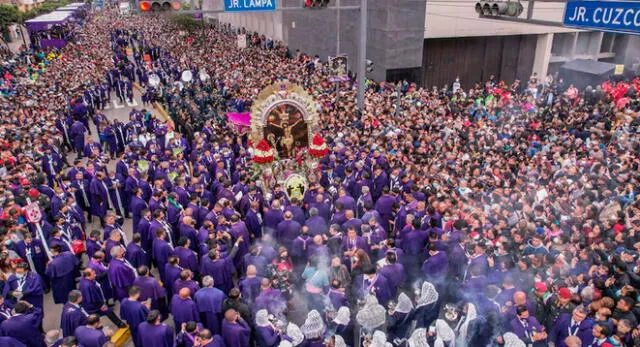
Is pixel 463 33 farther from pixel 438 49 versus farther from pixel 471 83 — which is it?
pixel 471 83

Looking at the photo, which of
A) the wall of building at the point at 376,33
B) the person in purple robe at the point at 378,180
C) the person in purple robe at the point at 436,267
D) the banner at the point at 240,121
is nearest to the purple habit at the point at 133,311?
the person in purple robe at the point at 436,267

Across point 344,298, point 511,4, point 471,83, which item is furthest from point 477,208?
point 471,83

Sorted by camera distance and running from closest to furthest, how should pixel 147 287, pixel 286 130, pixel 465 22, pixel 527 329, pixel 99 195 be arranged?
pixel 527 329, pixel 147 287, pixel 99 195, pixel 286 130, pixel 465 22

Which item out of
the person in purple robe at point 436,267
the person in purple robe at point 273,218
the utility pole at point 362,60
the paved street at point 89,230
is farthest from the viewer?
the utility pole at point 362,60

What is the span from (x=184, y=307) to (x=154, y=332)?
0.62 meters

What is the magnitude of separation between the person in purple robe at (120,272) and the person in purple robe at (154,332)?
1548 mm

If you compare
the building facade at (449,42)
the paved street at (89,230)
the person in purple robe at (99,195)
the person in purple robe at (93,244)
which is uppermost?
the building facade at (449,42)

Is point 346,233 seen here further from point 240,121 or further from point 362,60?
point 362,60

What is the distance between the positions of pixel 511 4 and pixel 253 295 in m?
9.62

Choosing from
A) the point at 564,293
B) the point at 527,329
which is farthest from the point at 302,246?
the point at 564,293

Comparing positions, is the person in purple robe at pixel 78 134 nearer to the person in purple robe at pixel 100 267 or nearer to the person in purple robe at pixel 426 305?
the person in purple robe at pixel 100 267

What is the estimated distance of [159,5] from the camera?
41.1ft

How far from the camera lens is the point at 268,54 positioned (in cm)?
3009

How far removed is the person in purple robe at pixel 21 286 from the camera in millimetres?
7258
